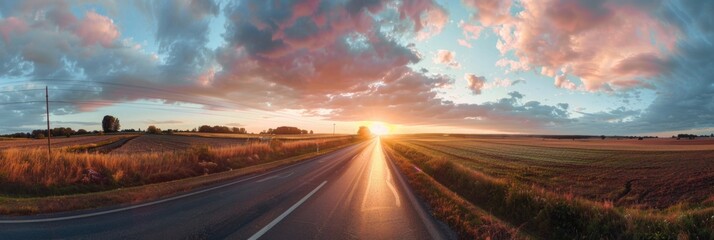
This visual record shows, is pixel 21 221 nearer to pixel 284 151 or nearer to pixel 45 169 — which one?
pixel 45 169

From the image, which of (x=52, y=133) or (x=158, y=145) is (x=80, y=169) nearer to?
(x=158, y=145)

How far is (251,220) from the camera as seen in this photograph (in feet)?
26.6

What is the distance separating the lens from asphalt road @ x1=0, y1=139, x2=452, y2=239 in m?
7.04

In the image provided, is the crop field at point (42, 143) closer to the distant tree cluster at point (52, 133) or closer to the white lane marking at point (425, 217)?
the distant tree cluster at point (52, 133)

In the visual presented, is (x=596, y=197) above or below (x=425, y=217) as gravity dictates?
below

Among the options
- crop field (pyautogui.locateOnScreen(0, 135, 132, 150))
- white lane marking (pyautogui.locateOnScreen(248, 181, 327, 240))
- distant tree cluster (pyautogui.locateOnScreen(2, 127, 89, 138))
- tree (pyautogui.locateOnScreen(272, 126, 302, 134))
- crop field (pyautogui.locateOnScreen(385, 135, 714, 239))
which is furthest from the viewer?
tree (pyautogui.locateOnScreen(272, 126, 302, 134))

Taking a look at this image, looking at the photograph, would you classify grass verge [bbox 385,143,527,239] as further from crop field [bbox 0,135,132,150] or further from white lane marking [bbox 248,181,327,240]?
crop field [bbox 0,135,132,150]

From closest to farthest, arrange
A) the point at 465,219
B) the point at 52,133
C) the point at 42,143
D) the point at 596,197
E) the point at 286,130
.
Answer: the point at 465,219 < the point at 596,197 < the point at 42,143 < the point at 52,133 < the point at 286,130

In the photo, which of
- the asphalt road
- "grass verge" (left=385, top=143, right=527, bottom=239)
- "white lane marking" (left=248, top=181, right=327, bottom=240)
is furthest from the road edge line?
"white lane marking" (left=248, top=181, right=327, bottom=240)

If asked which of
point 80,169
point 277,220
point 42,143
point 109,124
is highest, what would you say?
point 109,124

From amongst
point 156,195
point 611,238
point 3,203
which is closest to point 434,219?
point 611,238

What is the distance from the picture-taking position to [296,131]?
192m

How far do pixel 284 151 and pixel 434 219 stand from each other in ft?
117

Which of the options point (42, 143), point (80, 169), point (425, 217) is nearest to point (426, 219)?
point (425, 217)
